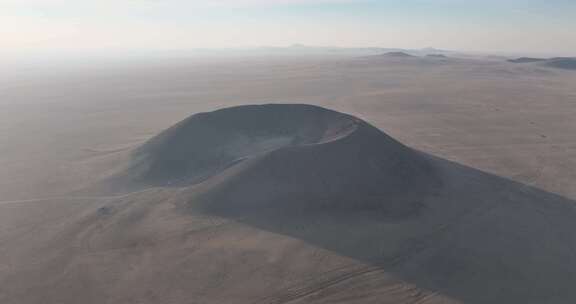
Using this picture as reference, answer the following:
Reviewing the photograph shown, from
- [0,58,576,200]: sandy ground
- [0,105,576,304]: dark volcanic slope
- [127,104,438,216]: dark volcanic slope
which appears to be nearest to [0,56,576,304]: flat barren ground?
[0,105,576,304]: dark volcanic slope

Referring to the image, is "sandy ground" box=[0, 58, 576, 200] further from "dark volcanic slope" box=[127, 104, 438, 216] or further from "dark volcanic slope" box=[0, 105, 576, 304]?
"dark volcanic slope" box=[127, 104, 438, 216]

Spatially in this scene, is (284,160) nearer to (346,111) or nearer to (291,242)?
(291,242)

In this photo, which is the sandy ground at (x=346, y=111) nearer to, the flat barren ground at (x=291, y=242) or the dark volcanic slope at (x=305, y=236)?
the flat barren ground at (x=291, y=242)

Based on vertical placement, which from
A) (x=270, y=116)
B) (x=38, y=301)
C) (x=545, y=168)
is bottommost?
(x=38, y=301)

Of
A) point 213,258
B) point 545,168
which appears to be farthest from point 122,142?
point 545,168

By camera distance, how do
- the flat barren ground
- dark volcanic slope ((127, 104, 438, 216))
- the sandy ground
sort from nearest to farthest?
1. the flat barren ground
2. dark volcanic slope ((127, 104, 438, 216))
3. the sandy ground

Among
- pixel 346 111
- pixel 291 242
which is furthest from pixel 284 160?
pixel 346 111

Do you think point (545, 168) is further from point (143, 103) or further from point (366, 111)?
point (143, 103)

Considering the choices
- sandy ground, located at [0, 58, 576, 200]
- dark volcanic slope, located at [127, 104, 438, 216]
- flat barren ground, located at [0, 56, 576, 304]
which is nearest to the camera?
flat barren ground, located at [0, 56, 576, 304]

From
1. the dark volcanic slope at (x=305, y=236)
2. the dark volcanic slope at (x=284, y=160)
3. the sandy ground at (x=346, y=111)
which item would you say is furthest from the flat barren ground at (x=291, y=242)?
the dark volcanic slope at (x=284, y=160)
